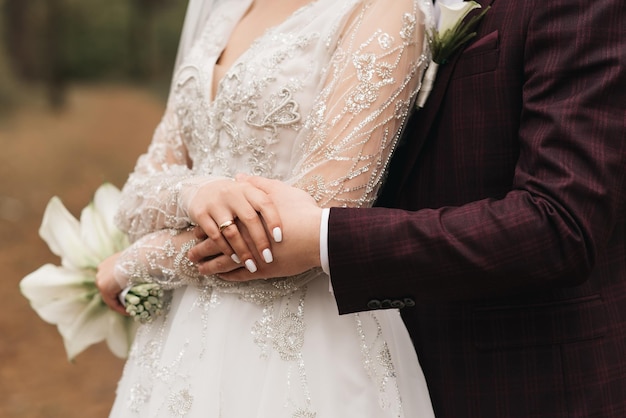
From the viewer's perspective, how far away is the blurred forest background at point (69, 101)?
8.50m

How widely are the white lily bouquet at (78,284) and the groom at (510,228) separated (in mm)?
677

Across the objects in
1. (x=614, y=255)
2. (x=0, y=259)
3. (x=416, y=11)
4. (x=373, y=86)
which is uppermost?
(x=416, y=11)

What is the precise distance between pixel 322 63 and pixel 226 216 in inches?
15.8

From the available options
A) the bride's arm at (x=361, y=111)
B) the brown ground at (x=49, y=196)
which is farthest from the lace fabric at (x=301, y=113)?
the brown ground at (x=49, y=196)

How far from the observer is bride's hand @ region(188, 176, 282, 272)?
1464 mm

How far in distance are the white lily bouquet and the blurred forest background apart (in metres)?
4.98

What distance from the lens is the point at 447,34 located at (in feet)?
5.07

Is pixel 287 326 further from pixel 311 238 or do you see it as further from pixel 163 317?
pixel 163 317

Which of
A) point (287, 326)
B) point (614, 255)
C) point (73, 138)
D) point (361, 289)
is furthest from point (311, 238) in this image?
point (73, 138)

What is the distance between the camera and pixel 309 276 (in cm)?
158

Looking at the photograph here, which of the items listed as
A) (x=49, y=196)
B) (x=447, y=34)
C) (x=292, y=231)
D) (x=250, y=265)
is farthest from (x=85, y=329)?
(x=49, y=196)

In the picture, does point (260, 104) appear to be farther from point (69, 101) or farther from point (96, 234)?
point (69, 101)

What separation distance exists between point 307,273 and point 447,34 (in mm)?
563

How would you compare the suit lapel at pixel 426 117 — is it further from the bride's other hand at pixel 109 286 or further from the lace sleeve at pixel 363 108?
the bride's other hand at pixel 109 286
